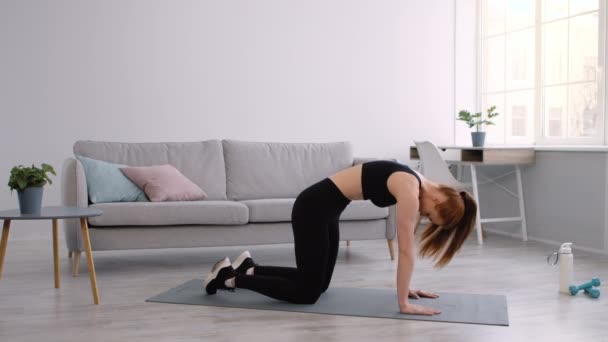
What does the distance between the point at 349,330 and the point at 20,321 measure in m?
1.41

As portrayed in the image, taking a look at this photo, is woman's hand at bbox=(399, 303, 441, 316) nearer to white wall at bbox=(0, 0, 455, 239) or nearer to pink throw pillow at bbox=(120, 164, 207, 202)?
pink throw pillow at bbox=(120, 164, 207, 202)

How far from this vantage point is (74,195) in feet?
13.1

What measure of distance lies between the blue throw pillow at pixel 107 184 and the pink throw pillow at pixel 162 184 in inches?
2.1

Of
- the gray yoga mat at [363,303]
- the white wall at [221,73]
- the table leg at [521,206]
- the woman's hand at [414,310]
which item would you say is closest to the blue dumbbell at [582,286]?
the gray yoga mat at [363,303]

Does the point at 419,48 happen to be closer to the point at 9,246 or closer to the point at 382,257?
the point at 382,257

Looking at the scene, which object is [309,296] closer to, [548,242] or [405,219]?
[405,219]

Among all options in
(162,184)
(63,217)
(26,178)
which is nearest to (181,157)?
(162,184)

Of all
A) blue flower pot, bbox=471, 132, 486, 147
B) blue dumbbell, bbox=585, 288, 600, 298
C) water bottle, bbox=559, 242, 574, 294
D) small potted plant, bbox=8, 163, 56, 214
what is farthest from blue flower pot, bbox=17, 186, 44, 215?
blue flower pot, bbox=471, 132, 486, 147

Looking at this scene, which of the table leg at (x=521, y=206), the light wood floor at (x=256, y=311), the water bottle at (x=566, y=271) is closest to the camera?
the light wood floor at (x=256, y=311)

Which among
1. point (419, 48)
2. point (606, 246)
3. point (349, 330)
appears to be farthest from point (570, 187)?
point (349, 330)

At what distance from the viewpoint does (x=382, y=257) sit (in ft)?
15.5

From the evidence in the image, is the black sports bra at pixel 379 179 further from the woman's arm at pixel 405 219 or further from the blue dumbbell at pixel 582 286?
the blue dumbbell at pixel 582 286

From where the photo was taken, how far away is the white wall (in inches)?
214

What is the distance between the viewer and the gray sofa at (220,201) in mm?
4023
